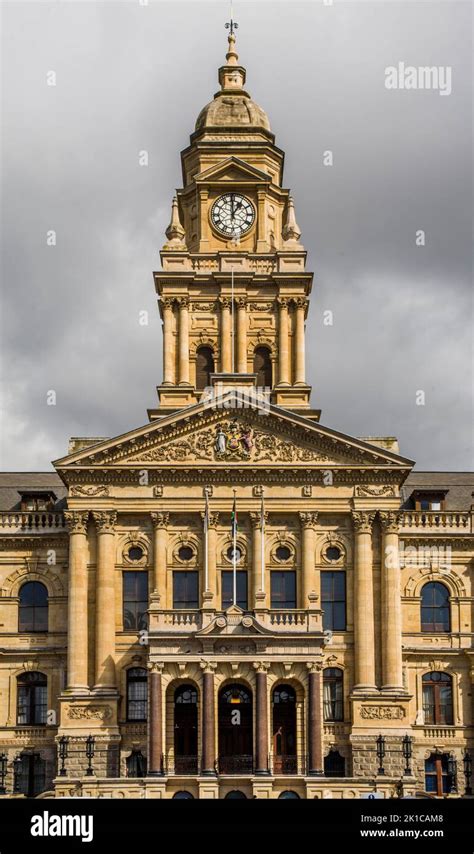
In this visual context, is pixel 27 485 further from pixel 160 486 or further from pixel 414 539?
pixel 414 539

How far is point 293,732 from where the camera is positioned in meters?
80.1

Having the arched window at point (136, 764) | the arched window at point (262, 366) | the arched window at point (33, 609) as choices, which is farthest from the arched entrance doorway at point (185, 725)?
the arched window at point (262, 366)

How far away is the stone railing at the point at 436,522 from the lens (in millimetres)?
88125

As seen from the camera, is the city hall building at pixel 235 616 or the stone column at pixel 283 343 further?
the stone column at pixel 283 343

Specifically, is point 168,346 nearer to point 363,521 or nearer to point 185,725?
point 363,521

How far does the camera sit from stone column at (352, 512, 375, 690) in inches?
3246

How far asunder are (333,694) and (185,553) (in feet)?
33.6

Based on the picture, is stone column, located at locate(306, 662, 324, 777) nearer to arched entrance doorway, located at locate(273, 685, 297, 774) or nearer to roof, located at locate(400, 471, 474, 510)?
arched entrance doorway, located at locate(273, 685, 297, 774)

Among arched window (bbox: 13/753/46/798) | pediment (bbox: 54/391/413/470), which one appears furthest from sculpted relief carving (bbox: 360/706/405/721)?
arched window (bbox: 13/753/46/798)

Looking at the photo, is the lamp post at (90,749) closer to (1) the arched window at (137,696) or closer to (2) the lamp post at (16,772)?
(1) the arched window at (137,696)
